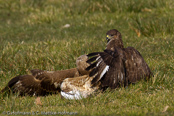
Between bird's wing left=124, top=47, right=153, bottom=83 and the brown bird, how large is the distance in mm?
893

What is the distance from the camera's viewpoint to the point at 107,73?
19.2ft

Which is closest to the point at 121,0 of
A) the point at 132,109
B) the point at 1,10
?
the point at 1,10

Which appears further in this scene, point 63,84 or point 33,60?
point 33,60

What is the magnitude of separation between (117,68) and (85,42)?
3.52 metres

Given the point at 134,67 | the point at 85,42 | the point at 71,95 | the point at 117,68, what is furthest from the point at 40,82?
the point at 85,42

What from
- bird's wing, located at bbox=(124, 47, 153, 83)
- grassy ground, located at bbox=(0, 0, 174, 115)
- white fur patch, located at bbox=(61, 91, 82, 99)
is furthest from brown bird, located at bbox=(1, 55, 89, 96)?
bird's wing, located at bbox=(124, 47, 153, 83)

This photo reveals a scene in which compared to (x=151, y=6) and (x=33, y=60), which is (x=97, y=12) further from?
(x=33, y=60)

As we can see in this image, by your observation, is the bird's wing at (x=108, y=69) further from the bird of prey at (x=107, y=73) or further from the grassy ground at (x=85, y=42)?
the grassy ground at (x=85, y=42)

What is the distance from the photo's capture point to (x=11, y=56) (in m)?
8.59

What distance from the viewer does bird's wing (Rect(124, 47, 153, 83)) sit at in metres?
6.16

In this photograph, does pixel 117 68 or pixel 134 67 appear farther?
pixel 134 67

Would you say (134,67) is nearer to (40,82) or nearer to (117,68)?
(117,68)

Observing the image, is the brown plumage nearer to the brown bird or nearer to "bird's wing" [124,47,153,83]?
"bird's wing" [124,47,153,83]

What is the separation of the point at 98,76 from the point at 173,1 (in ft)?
26.7
